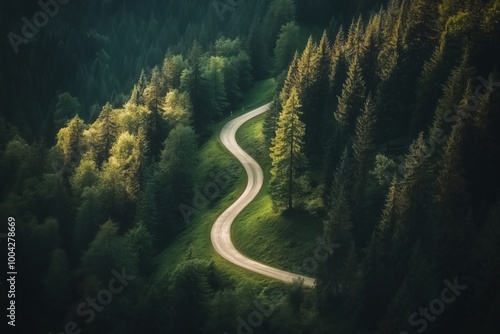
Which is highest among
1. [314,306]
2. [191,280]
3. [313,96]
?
[313,96]

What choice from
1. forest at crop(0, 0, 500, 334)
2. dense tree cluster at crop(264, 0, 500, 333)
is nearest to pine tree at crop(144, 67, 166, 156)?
forest at crop(0, 0, 500, 334)

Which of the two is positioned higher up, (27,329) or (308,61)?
(308,61)

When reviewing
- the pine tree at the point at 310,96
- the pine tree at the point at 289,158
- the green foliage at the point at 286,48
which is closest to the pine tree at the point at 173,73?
the green foliage at the point at 286,48

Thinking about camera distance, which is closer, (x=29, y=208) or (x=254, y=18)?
(x=29, y=208)

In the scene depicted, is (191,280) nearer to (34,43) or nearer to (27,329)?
(27,329)

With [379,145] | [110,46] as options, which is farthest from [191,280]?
[110,46]
